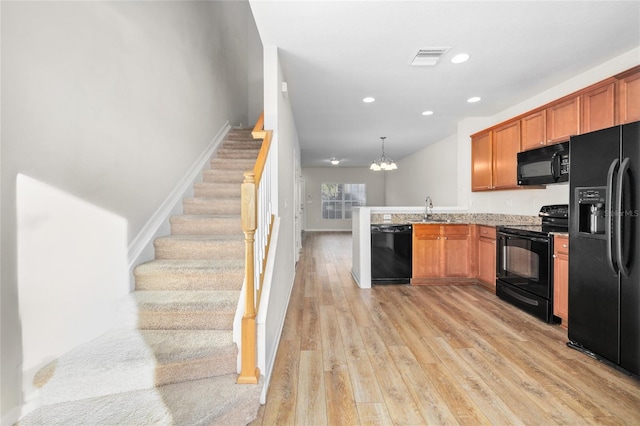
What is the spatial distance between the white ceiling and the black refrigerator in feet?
3.07

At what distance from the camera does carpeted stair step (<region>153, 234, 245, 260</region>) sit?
103 inches

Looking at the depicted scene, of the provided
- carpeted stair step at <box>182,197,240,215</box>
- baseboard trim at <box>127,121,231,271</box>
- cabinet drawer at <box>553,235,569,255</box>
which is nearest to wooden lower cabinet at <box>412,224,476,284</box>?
cabinet drawer at <box>553,235,569,255</box>

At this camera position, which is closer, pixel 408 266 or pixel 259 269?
pixel 259 269

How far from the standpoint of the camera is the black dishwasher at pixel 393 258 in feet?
14.7

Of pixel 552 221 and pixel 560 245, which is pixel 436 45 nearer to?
pixel 560 245

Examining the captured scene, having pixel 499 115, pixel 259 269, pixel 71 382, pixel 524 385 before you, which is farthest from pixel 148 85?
pixel 499 115

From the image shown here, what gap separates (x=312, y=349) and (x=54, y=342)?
66.6 inches

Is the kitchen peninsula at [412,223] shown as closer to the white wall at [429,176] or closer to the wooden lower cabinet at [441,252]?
the wooden lower cabinet at [441,252]

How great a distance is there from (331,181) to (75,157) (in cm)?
1088

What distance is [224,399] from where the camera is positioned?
1.61 meters

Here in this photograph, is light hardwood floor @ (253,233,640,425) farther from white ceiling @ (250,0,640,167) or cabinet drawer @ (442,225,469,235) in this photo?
white ceiling @ (250,0,640,167)

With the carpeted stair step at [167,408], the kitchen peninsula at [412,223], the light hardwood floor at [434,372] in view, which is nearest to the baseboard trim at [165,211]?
the carpeted stair step at [167,408]

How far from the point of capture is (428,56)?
9.55ft

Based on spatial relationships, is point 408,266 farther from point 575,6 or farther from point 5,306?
point 5,306
